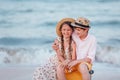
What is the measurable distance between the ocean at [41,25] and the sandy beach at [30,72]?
6 centimetres

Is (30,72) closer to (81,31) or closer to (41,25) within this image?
(41,25)

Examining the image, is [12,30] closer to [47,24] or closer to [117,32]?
[47,24]

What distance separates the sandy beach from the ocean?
6 cm

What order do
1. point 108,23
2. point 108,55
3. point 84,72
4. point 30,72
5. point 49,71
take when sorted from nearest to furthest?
1. point 84,72
2. point 49,71
3. point 30,72
4. point 108,55
5. point 108,23

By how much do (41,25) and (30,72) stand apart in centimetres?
49

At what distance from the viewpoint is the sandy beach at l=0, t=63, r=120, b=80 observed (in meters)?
3.60

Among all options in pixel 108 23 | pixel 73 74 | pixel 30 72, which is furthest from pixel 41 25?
pixel 73 74

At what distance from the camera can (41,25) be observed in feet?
12.5

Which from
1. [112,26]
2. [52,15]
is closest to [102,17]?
[112,26]

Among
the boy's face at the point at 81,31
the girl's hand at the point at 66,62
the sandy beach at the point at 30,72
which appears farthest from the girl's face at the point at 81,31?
the sandy beach at the point at 30,72

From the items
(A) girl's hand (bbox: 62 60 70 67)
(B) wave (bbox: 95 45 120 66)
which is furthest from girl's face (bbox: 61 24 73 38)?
(B) wave (bbox: 95 45 120 66)

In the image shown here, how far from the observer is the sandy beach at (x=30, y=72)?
3.60m

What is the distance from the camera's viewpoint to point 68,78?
9.09 ft

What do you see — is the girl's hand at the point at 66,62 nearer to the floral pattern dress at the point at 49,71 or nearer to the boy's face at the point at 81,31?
the floral pattern dress at the point at 49,71
